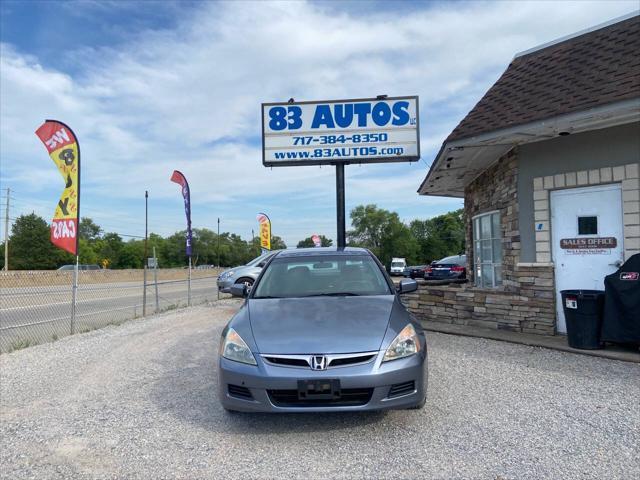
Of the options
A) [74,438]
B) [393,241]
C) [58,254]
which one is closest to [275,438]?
[74,438]

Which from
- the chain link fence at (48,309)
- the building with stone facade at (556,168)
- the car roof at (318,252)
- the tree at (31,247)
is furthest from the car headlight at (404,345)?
the tree at (31,247)

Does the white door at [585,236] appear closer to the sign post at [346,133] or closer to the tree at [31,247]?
the sign post at [346,133]

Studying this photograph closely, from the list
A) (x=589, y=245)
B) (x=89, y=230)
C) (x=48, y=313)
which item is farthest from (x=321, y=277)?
(x=89, y=230)

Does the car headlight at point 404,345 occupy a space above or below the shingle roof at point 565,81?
below

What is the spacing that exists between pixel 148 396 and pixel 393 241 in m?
75.4

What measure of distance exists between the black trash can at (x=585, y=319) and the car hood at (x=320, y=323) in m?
3.39

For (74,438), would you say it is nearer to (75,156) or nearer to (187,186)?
(75,156)

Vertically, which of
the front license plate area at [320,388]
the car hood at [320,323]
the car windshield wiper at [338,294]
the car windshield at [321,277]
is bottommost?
the front license plate area at [320,388]

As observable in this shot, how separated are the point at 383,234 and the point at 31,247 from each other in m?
51.1

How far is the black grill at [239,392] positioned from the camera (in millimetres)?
3682

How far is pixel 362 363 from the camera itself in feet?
11.8

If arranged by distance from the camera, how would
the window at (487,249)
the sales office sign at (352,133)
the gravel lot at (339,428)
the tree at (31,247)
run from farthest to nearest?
the tree at (31,247) < the sales office sign at (352,133) < the window at (487,249) < the gravel lot at (339,428)

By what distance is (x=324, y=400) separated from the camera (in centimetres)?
357

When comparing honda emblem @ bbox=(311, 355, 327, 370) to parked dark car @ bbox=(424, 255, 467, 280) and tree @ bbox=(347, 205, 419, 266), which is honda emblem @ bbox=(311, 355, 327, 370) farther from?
tree @ bbox=(347, 205, 419, 266)
